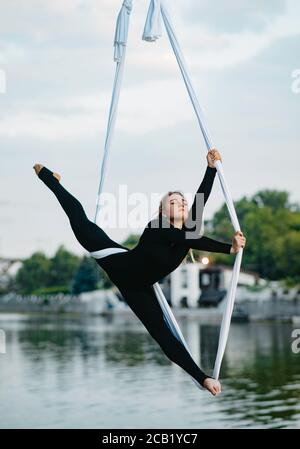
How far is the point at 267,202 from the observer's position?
54.3m

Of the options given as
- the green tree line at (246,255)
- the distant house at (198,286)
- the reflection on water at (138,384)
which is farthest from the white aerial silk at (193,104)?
the distant house at (198,286)

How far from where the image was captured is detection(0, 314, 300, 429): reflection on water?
19.6 meters

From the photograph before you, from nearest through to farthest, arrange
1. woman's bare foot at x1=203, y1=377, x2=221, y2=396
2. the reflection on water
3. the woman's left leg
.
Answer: woman's bare foot at x1=203, y1=377, x2=221, y2=396
the woman's left leg
the reflection on water

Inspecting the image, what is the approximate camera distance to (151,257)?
138 inches

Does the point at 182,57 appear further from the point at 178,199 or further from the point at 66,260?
the point at 66,260

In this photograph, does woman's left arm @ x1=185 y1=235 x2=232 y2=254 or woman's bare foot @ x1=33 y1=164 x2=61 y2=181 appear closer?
woman's left arm @ x1=185 y1=235 x2=232 y2=254

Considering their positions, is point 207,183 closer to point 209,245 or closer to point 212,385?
point 209,245

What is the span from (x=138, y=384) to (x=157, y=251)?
837 inches

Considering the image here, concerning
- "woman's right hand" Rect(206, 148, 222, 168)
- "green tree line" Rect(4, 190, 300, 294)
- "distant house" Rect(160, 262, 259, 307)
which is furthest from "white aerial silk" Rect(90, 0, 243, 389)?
"distant house" Rect(160, 262, 259, 307)

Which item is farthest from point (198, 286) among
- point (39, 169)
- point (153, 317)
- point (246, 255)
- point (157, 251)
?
point (157, 251)

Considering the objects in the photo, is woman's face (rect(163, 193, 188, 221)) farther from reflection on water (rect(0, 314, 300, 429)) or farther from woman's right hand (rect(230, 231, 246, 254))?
reflection on water (rect(0, 314, 300, 429))

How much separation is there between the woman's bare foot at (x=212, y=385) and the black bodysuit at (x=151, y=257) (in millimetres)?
26
